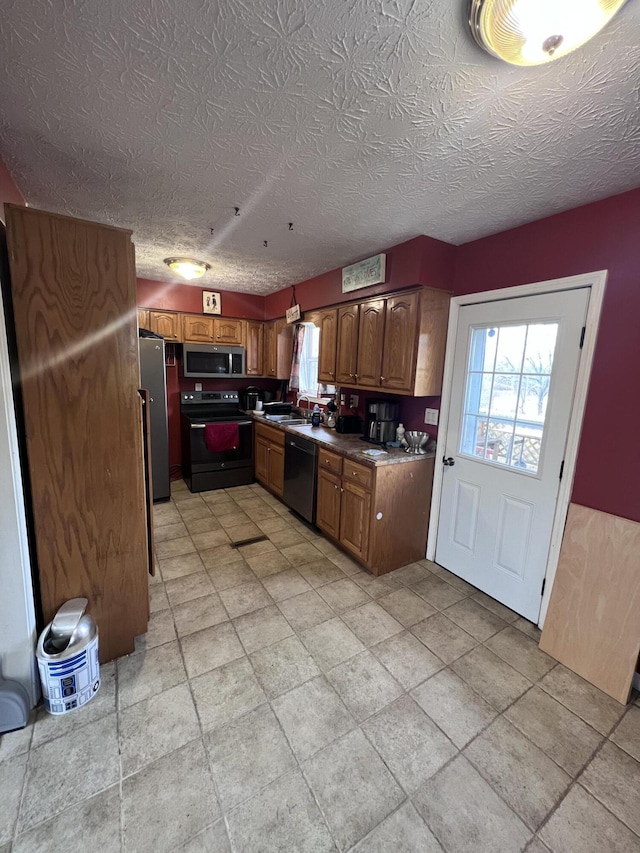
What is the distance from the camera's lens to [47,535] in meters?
1.59

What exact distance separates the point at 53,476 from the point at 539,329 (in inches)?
106

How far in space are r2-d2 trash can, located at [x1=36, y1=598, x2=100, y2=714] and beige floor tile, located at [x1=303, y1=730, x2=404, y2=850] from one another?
1036 millimetres

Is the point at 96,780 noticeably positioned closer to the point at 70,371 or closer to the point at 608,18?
the point at 70,371

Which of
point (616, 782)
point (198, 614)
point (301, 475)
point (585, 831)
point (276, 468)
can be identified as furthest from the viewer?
point (276, 468)

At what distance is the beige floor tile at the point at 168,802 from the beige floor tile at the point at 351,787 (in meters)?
0.38

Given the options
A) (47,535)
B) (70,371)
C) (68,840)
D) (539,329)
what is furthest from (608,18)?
(68,840)

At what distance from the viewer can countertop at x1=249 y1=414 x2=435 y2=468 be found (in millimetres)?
2516

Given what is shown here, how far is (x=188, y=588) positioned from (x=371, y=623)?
1.26m

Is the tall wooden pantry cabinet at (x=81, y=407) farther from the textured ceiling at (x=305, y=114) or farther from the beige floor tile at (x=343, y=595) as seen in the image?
the beige floor tile at (x=343, y=595)

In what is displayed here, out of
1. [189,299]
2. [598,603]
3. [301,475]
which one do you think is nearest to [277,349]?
[189,299]

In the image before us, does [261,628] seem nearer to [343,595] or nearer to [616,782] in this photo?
[343,595]

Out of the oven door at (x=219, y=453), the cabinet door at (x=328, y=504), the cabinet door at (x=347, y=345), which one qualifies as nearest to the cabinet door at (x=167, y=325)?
the oven door at (x=219, y=453)

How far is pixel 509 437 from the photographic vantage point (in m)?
2.27

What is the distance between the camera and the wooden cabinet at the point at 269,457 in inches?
150
